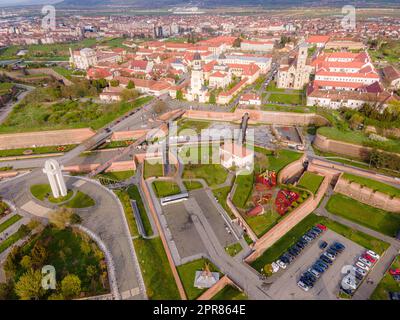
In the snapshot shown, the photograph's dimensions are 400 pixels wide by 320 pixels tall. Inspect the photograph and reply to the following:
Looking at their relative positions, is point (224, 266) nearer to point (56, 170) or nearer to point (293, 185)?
point (293, 185)

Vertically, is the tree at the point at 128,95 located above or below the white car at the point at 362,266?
above

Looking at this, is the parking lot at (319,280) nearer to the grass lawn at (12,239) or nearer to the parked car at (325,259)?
the parked car at (325,259)

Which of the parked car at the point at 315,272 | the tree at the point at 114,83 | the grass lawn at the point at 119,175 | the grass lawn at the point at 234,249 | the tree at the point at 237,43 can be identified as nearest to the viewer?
the parked car at the point at 315,272

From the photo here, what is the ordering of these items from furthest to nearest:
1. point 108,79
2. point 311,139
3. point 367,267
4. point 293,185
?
point 108,79 < point 311,139 < point 293,185 < point 367,267

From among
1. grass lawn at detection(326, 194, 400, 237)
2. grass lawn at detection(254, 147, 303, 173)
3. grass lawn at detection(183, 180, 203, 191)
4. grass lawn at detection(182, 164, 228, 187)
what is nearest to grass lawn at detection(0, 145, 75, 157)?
grass lawn at detection(182, 164, 228, 187)

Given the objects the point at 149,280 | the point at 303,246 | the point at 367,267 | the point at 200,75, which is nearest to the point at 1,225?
the point at 149,280

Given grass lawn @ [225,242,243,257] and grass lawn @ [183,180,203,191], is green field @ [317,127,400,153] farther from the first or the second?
grass lawn @ [225,242,243,257]

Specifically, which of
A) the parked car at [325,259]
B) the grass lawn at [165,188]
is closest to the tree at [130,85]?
the grass lawn at [165,188]
